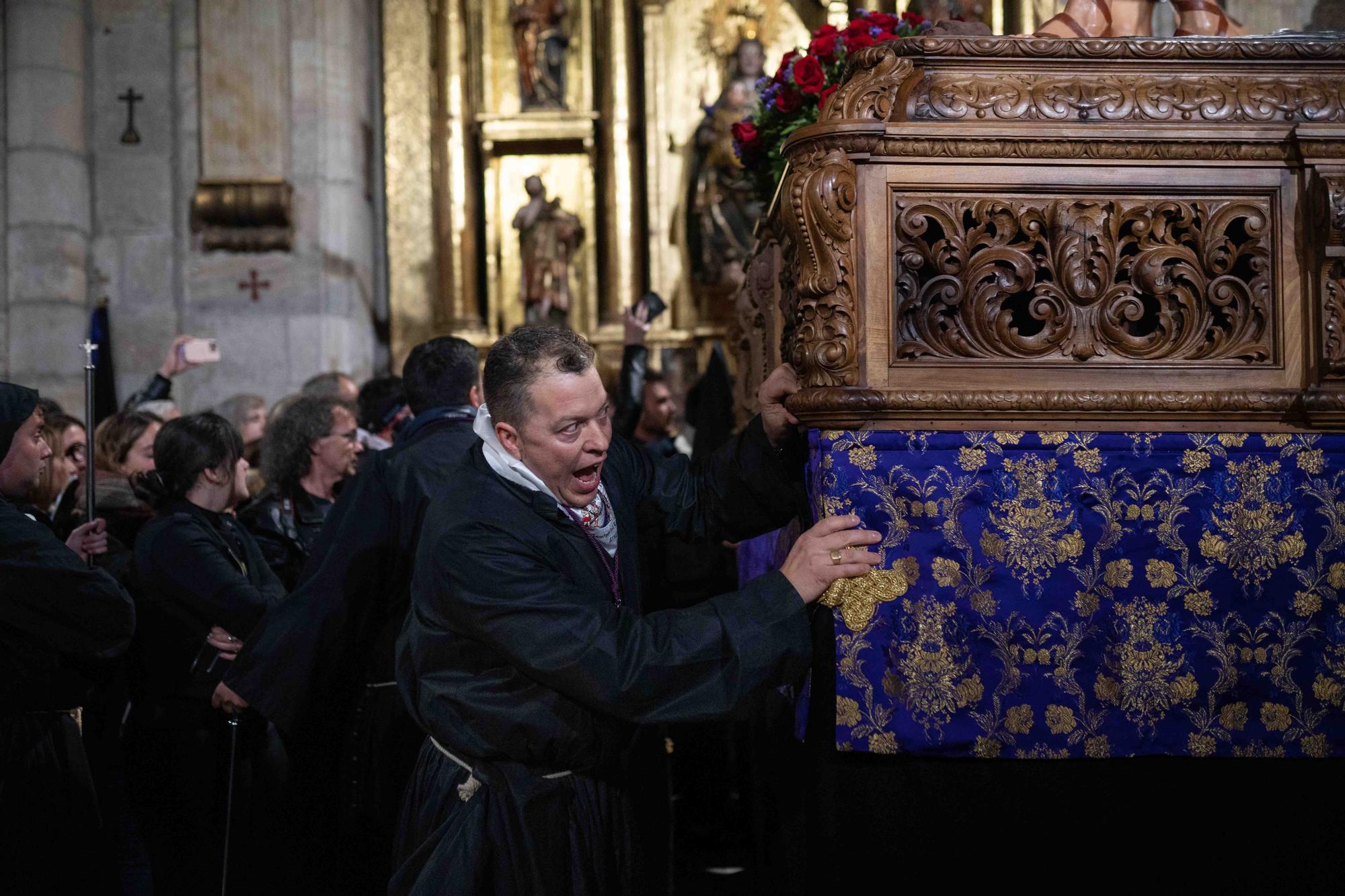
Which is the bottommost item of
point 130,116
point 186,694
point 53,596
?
point 186,694

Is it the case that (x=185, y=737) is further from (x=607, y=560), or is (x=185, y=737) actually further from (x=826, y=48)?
(x=826, y=48)

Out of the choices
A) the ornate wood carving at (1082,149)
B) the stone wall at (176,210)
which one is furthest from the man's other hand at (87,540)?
the stone wall at (176,210)

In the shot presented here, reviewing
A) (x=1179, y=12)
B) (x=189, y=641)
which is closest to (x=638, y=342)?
(x=189, y=641)

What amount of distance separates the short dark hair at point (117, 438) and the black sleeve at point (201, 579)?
93cm

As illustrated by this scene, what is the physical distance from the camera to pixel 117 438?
14.5 ft

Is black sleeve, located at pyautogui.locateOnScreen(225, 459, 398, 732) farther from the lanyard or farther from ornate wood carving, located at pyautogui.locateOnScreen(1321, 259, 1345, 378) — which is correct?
ornate wood carving, located at pyautogui.locateOnScreen(1321, 259, 1345, 378)

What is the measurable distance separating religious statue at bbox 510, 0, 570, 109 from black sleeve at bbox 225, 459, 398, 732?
664 centimetres

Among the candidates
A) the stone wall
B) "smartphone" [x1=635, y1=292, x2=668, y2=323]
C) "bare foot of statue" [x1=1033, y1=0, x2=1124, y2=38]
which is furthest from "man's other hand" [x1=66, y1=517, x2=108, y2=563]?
→ the stone wall

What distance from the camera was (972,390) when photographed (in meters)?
2.22

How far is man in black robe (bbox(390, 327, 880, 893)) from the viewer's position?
2125mm

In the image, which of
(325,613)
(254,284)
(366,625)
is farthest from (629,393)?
(254,284)

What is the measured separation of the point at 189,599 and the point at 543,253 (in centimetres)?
605

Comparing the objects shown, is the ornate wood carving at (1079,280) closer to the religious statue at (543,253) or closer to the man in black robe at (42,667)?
the man in black robe at (42,667)

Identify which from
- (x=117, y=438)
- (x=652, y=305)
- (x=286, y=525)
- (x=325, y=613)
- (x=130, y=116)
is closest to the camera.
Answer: (x=325, y=613)
